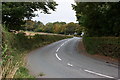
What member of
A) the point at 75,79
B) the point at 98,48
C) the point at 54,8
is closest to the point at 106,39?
the point at 98,48

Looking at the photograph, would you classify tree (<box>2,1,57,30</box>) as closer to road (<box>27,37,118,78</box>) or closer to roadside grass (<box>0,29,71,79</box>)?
roadside grass (<box>0,29,71,79</box>)

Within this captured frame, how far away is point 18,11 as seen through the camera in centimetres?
2019

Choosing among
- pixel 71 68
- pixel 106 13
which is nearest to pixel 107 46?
pixel 106 13

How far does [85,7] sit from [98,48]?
4.64 metres

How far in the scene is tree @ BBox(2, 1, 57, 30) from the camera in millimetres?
19922

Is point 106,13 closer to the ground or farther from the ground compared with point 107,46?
farther from the ground

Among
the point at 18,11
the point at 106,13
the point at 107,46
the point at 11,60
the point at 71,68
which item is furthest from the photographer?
the point at 18,11

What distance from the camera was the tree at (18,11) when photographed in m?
19.9

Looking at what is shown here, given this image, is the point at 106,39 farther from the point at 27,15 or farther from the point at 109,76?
the point at 27,15

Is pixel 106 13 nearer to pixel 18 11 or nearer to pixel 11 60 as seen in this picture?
pixel 18 11

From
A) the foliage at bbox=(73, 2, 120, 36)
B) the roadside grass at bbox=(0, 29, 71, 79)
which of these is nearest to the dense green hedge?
the foliage at bbox=(73, 2, 120, 36)

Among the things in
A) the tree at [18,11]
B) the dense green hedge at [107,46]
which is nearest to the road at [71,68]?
the dense green hedge at [107,46]

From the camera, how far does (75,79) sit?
793 centimetres

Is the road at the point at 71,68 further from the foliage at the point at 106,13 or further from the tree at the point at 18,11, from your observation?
the tree at the point at 18,11
